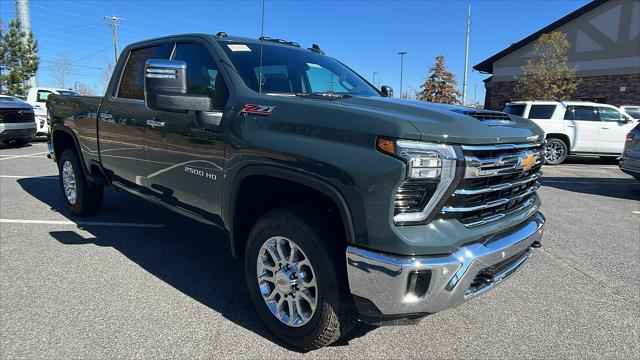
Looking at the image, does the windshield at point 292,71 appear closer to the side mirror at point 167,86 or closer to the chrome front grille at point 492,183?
the side mirror at point 167,86

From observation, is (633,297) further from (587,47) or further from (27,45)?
(27,45)

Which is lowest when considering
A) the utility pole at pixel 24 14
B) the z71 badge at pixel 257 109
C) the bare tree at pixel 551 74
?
the z71 badge at pixel 257 109

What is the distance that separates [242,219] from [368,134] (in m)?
1.24

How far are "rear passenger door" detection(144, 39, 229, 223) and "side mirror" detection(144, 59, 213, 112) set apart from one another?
0.81ft

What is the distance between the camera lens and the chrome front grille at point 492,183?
→ 2.34m

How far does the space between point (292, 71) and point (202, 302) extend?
6.52 feet

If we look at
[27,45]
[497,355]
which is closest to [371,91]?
[497,355]

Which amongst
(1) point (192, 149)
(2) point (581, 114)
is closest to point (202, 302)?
(1) point (192, 149)

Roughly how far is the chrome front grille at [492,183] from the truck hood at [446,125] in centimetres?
5

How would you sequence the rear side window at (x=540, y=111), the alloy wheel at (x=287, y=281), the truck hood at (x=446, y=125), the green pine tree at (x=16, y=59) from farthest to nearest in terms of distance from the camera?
the green pine tree at (x=16, y=59)
the rear side window at (x=540, y=111)
the alloy wheel at (x=287, y=281)
the truck hood at (x=446, y=125)

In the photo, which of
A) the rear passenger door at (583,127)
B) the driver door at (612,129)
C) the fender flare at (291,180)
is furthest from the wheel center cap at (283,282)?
the driver door at (612,129)

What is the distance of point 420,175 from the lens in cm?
221

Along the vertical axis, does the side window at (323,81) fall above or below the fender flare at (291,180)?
above

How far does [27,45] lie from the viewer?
25812mm
